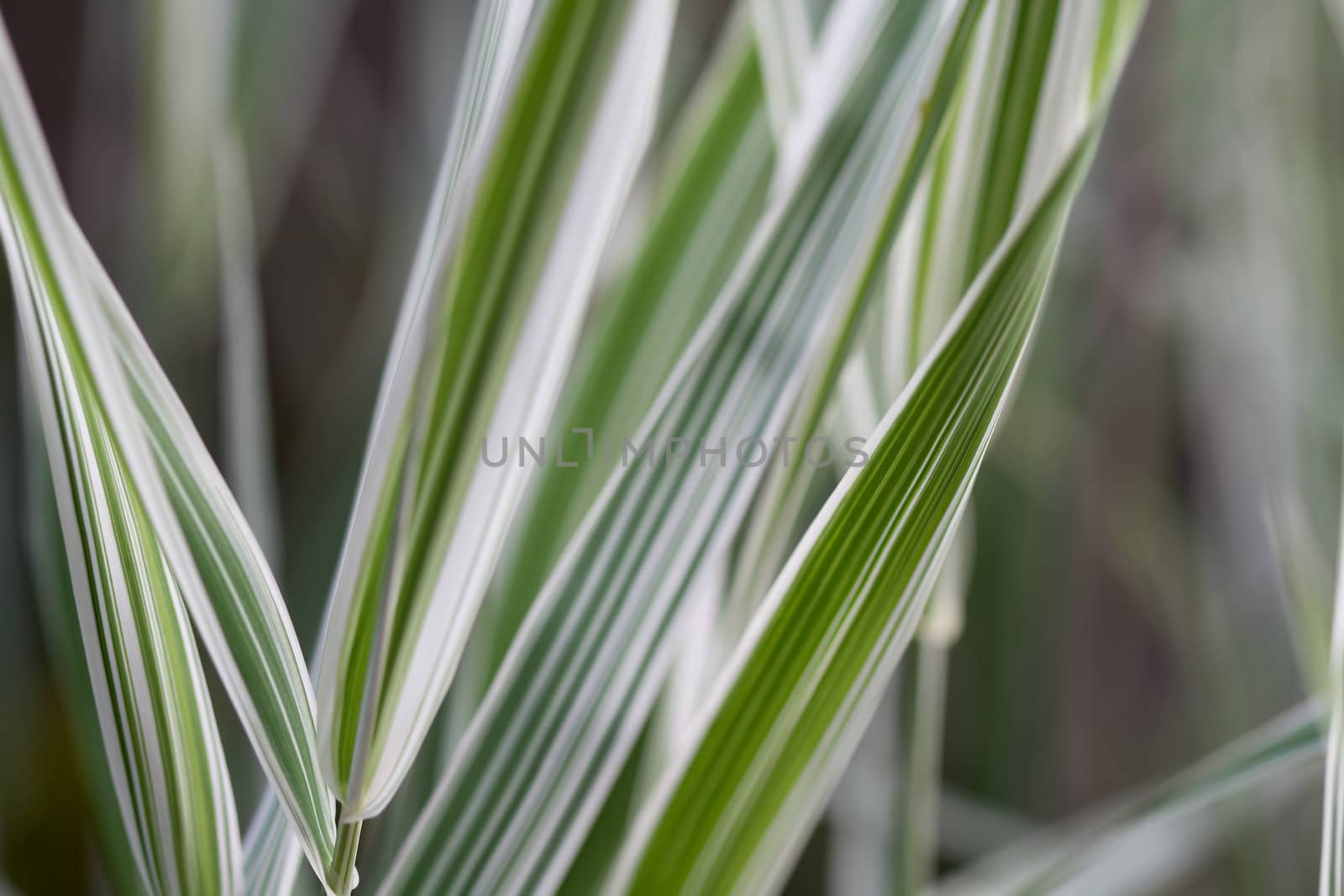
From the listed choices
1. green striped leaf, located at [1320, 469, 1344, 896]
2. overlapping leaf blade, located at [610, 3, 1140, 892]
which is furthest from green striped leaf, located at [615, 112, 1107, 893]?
green striped leaf, located at [1320, 469, 1344, 896]

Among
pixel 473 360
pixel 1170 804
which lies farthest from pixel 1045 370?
pixel 473 360

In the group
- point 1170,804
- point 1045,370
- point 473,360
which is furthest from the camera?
point 1045,370

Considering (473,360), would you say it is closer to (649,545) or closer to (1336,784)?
(649,545)

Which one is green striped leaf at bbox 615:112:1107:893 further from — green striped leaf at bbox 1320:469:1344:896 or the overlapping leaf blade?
green striped leaf at bbox 1320:469:1344:896

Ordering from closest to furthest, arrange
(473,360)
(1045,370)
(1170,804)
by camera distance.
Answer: (473,360) < (1170,804) < (1045,370)

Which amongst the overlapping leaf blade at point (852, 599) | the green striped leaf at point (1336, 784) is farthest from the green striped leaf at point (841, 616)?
the green striped leaf at point (1336, 784)
